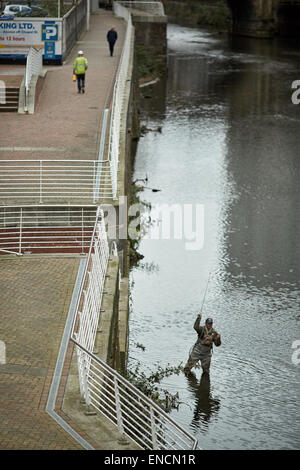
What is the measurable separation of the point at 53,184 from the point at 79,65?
1042 centimetres

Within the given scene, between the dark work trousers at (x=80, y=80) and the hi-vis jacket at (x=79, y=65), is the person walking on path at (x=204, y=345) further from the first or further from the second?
the dark work trousers at (x=80, y=80)

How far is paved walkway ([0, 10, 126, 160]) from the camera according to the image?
2297 centimetres

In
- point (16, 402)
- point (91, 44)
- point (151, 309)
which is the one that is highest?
point (91, 44)

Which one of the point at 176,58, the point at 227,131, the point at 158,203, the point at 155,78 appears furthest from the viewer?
the point at 176,58

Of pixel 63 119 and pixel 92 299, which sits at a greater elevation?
pixel 63 119

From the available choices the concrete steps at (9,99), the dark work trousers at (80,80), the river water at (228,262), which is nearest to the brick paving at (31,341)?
the river water at (228,262)

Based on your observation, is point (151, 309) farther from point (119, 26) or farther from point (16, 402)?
point (119, 26)

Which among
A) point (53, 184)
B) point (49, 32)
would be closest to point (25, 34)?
point (49, 32)

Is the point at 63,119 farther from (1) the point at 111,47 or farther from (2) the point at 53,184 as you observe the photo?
(1) the point at 111,47

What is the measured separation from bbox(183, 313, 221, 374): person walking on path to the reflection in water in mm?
203

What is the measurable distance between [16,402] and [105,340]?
2157 millimetres

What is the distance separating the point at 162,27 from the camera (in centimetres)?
5212

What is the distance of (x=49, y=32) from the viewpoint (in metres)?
34.4

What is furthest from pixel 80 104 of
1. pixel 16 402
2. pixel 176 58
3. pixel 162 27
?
pixel 176 58
